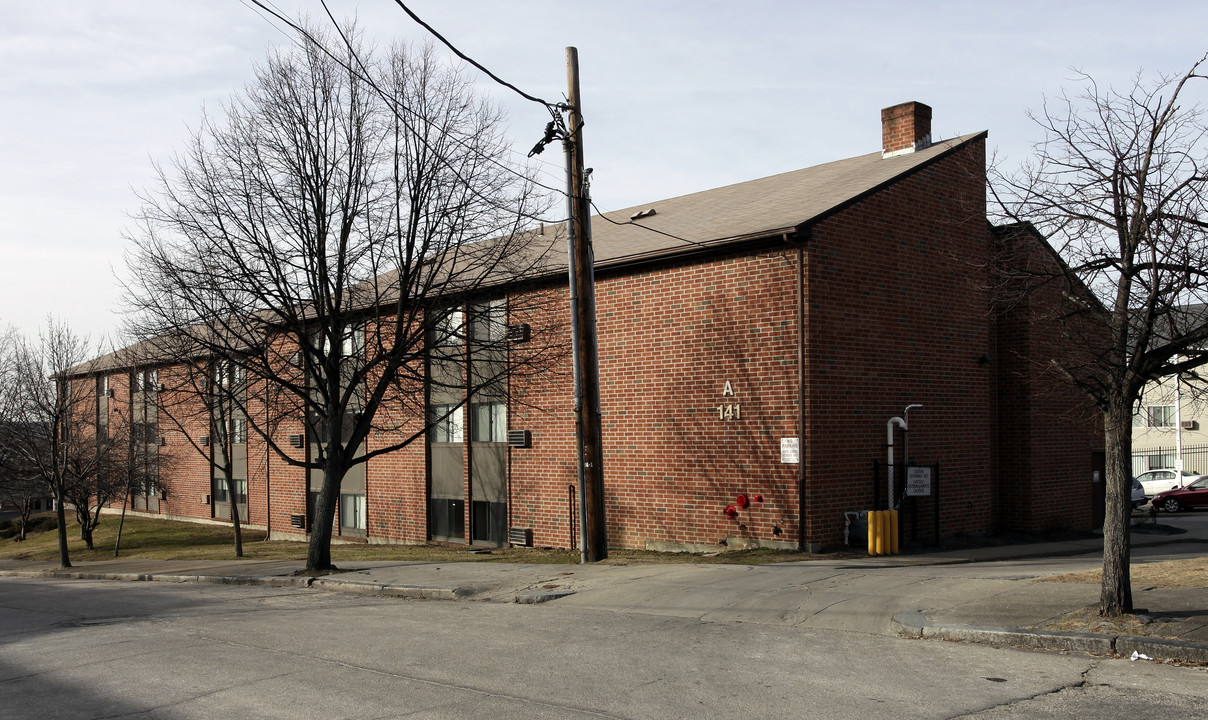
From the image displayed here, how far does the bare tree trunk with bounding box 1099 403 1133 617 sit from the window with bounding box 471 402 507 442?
609 inches

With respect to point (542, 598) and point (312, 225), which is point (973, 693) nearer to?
point (542, 598)

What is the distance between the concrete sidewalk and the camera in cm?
963

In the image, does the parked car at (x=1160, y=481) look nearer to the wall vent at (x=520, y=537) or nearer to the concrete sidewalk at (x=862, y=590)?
the concrete sidewalk at (x=862, y=590)

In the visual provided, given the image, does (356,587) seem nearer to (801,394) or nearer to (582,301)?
(582,301)

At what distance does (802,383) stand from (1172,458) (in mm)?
39578

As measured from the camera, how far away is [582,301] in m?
16.1

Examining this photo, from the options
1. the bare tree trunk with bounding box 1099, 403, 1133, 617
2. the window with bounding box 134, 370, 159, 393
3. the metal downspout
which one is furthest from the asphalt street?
the window with bounding box 134, 370, 159, 393

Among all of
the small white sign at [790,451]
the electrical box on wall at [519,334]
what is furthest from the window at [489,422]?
the small white sign at [790,451]

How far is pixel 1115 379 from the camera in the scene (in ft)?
31.3

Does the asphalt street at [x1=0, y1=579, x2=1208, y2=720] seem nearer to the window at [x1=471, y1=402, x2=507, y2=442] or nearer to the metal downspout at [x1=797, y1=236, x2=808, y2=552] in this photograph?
the metal downspout at [x1=797, y1=236, x2=808, y2=552]

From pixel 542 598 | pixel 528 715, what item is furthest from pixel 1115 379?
pixel 542 598

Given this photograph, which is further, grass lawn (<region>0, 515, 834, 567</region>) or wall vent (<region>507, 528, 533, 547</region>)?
wall vent (<region>507, 528, 533, 547</region>)

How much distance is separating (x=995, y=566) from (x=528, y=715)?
1089 cm

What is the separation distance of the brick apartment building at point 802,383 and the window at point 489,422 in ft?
0.24
